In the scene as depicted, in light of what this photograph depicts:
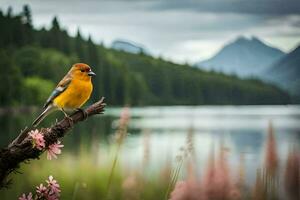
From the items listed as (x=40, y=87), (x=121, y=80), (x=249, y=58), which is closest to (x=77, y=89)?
(x=249, y=58)

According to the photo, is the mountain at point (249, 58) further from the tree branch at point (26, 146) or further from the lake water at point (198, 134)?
the tree branch at point (26, 146)

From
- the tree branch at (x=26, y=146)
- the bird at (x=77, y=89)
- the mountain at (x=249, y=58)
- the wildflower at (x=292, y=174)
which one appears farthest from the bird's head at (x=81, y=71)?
the mountain at (x=249, y=58)

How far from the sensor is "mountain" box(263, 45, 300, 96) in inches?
152

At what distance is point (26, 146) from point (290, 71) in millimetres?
2755

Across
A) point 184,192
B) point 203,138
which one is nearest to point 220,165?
point 184,192

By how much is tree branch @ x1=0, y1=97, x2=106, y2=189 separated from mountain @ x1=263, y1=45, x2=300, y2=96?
247 centimetres

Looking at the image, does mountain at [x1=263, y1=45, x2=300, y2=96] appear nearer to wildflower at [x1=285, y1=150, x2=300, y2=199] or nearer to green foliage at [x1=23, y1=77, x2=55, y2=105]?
wildflower at [x1=285, y1=150, x2=300, y2=199]

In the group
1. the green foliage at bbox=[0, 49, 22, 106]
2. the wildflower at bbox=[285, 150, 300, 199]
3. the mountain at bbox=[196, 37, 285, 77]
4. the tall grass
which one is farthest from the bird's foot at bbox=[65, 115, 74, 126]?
the green foliage at bbox=[0, 49, 22, 106]

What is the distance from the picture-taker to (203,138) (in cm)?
777

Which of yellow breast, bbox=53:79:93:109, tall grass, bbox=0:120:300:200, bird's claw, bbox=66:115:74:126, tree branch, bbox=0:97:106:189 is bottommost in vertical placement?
tall grass, bbox=0:120:300:200

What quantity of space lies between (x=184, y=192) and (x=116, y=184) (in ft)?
7.45

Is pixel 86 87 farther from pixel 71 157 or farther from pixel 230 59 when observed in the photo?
pixel 230 59

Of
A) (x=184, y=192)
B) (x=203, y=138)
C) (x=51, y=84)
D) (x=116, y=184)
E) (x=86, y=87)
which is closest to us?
(x=86, y=87)

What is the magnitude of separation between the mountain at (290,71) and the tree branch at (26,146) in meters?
2.47
